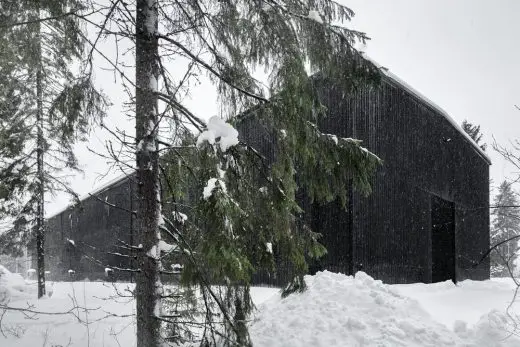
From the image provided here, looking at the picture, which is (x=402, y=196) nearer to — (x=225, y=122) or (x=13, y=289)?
(x=225, y=122)

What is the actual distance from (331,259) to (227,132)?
346 inches

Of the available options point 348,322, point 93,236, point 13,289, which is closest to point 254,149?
point 348,322

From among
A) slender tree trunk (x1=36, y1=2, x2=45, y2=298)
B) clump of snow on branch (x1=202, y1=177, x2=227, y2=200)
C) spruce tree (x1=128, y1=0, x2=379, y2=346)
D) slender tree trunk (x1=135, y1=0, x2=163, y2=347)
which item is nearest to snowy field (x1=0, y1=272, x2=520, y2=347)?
slender tree trunk (x1=135, y1=0, x2=163, y2=347)

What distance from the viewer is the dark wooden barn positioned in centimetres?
1203

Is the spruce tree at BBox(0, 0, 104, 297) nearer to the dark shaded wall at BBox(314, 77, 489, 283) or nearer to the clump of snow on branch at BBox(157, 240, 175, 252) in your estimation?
the dark shaded wall at BBox(314, 77, 489, 283)

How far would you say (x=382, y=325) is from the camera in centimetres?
738

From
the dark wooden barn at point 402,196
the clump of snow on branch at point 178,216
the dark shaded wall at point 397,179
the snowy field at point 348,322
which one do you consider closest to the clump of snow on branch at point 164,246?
the clump of snow on branch at point 178,216

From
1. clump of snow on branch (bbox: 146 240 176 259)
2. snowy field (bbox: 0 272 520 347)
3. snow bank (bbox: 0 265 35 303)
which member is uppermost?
clump of snow on branch (bbox: 146 240 176 259)

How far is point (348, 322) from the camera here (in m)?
7.48

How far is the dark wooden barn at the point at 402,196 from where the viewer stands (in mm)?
12031

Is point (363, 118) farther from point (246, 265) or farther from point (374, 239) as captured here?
point (246, 265)

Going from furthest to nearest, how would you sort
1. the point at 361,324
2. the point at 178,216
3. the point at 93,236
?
the point at 93,236
the point at 361,324
the point at 178,216

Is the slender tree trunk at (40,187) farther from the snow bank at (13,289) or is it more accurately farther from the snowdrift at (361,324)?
the snowdrift at (361,324)

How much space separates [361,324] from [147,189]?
A: 458 cm
